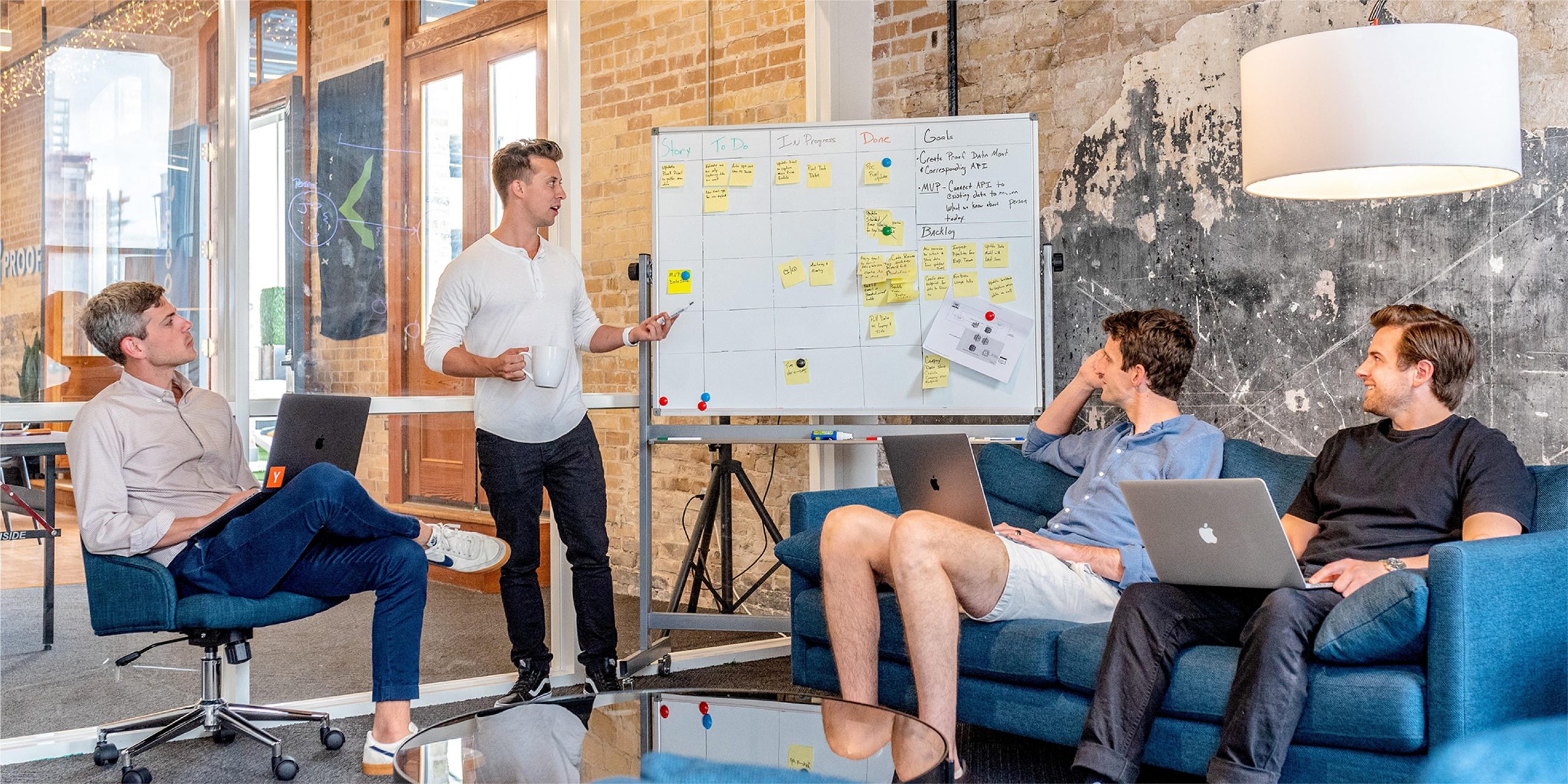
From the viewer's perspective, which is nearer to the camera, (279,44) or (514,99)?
(279,44)

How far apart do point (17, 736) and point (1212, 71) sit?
3.87 metres

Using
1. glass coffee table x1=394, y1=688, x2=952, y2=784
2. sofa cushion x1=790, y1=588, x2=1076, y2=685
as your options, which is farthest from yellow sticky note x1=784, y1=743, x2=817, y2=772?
sofa cushion x1=790, y1=588, x2=1076, y2=685

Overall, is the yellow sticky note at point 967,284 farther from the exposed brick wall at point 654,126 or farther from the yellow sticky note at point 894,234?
the exposed brick wall at point 654,126

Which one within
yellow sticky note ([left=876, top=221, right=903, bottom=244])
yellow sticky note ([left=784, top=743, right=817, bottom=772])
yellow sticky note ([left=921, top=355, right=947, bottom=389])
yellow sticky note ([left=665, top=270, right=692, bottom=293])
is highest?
yellow sticky note ([left=876, top=221, right=903, bottom=244])

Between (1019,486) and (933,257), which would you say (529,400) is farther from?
(1019,486)

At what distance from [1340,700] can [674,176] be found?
8.65 ft

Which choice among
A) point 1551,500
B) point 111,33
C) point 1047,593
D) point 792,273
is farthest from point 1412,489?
point 111,33

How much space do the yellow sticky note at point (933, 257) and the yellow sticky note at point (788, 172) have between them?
0.48 m

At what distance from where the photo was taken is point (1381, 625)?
90.0 inches

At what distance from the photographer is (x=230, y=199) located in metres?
3.61

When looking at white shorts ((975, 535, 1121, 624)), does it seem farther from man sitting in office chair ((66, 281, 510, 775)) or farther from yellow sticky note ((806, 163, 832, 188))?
yellow sticky note ((806, 163, 832, 188))

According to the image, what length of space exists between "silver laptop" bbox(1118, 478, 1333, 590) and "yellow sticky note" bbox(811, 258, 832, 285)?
1.62 meters

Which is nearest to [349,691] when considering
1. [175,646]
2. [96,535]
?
[175,646]

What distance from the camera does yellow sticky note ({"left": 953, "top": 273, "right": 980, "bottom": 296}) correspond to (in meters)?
3.88
